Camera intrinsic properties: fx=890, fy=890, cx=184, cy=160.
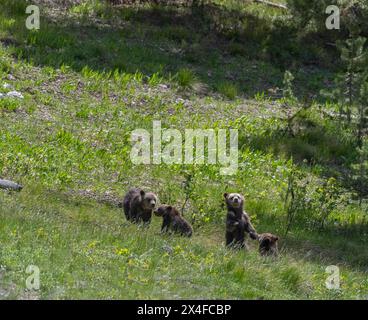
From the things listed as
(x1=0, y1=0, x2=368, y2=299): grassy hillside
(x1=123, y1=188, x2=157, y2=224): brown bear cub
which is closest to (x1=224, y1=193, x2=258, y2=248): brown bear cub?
(x1=0, y1=0, x2=368, y2=299): grassy hillside

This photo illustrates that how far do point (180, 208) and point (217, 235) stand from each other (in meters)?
0.97

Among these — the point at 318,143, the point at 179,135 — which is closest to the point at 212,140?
the point at 179,135

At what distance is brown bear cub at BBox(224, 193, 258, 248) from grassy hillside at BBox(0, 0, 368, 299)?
9.9 inches

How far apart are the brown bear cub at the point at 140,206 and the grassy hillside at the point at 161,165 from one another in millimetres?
384

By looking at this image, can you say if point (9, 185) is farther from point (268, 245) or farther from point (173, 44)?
point (173, 44)

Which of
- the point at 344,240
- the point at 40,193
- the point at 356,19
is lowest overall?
the point at 344,240

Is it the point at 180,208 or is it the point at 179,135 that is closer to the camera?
the point at 180,208

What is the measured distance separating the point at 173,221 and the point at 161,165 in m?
3.09

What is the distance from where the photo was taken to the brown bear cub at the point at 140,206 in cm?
1339

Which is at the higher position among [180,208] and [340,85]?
[340,85]

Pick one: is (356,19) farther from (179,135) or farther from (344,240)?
(344,240)

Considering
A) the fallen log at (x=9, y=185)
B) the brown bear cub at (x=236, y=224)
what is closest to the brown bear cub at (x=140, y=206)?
the brown bear cub at (x=236, y=224)

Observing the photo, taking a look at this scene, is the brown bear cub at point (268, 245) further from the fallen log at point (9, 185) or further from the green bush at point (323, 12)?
the green bush at point (323, 12)

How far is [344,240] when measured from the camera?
14.9 m
